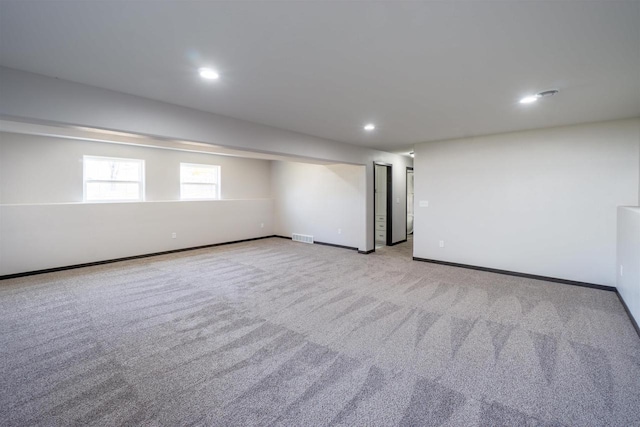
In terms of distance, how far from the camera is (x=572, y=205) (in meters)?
4.16

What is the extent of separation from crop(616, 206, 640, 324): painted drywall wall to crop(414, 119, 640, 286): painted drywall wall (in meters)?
0.34

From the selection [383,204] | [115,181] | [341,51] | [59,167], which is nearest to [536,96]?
[341,51]

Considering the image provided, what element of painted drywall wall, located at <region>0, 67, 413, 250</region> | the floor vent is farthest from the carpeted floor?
the floor vent

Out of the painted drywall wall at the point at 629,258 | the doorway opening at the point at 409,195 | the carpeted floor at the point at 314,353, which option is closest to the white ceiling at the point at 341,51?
the painted drywall wall at the point at 629,258

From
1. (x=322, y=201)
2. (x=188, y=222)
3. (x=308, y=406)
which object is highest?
(x=322, y=201)

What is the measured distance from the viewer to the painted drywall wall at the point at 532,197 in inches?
155

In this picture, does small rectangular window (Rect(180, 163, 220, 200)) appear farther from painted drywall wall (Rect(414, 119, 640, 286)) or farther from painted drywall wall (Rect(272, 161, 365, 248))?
painted drywall wall (Rect(414, 119, 640, 286))

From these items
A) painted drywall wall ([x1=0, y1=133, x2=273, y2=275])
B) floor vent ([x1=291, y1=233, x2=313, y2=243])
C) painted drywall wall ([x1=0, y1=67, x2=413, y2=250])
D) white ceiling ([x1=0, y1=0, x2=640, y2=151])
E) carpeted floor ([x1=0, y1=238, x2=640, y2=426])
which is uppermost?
white ceiling ([x1=0, y1=0, x2=640, y2=151])

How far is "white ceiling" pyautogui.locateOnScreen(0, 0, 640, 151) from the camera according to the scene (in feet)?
5.24

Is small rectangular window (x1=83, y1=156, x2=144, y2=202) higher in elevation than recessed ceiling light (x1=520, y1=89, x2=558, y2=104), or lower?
lower

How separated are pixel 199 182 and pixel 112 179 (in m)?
1.84

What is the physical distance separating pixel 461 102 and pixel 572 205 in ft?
8.68

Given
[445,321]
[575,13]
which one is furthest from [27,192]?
[575,13]

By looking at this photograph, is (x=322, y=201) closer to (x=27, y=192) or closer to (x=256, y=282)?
(x=256, y=282)
